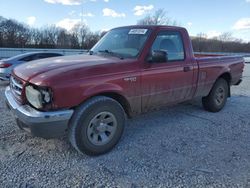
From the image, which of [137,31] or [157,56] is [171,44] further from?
[157,56]

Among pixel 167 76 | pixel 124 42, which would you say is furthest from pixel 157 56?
pixel 124 42

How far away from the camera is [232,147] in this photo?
3.78 m

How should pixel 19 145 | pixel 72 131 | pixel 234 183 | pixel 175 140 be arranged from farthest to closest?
pixel 175 140 < pixel 19 145 < pixel 72 131 < pixel 234 183

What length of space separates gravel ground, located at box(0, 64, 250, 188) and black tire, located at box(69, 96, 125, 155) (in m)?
0.16

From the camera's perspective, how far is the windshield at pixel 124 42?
3.89 m

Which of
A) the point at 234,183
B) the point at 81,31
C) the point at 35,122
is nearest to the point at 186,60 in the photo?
the point at 234,183

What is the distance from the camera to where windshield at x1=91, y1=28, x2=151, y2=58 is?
12.8 feet

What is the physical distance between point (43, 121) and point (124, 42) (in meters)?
2.06

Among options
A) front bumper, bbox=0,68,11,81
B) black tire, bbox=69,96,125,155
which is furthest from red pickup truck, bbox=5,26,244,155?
front bumper, bbox=0,68,11,81

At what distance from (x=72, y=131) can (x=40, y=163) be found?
2.08 ft

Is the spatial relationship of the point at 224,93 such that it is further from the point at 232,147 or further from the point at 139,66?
the point at 139,66

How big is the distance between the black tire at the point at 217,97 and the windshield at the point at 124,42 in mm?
2428

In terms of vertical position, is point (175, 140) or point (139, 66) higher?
point (139, 66)

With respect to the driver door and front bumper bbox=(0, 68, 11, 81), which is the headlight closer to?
the driver door
